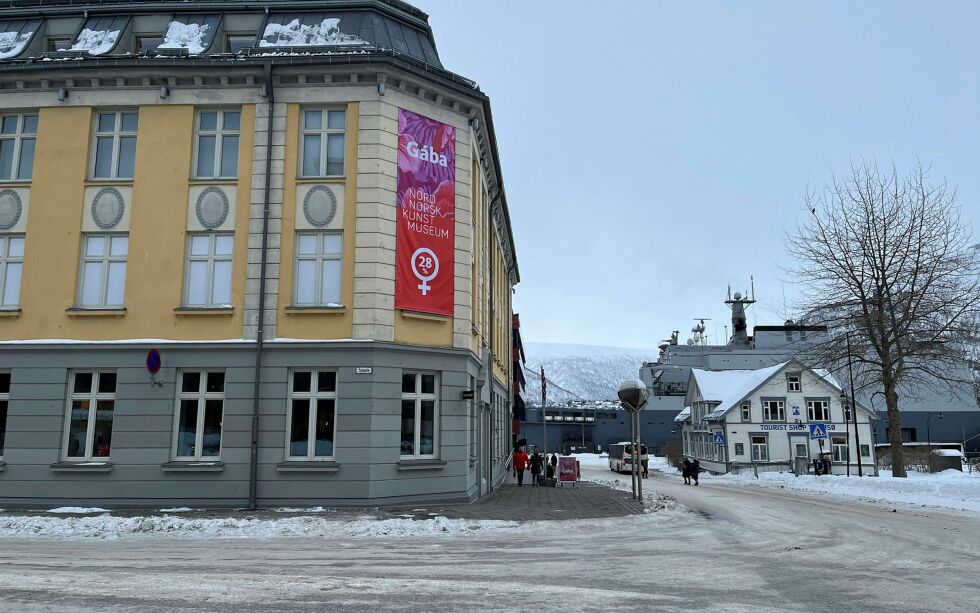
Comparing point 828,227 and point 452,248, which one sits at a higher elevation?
point 828,227

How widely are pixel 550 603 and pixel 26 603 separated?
5.42 meters

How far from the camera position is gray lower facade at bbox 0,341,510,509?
1645 cm

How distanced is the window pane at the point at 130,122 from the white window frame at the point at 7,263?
150 inches

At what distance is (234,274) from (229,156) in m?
3.22

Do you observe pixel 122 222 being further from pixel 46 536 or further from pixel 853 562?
pixel 853 562

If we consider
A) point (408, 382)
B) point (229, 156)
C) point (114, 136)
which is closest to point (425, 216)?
point (408, 382)

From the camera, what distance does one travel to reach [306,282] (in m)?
17.5

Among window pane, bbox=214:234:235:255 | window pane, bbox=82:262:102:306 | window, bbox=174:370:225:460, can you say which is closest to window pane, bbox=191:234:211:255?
window pane, bbox=214:234:235:255

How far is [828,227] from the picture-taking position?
103 ft

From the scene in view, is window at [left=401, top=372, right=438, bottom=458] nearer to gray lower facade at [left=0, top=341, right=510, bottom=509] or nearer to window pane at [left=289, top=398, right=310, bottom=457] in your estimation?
gray lower facade at [left=0, top=341, right=510, bottom=509]

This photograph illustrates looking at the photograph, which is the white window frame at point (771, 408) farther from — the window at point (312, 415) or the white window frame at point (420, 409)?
the window at point (312, 415)

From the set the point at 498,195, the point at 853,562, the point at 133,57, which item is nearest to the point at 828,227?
the point at 498,195

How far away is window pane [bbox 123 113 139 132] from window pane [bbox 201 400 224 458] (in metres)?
7.56

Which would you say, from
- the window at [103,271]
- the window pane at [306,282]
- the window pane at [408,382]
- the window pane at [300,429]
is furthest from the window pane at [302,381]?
the window at [103,271]
